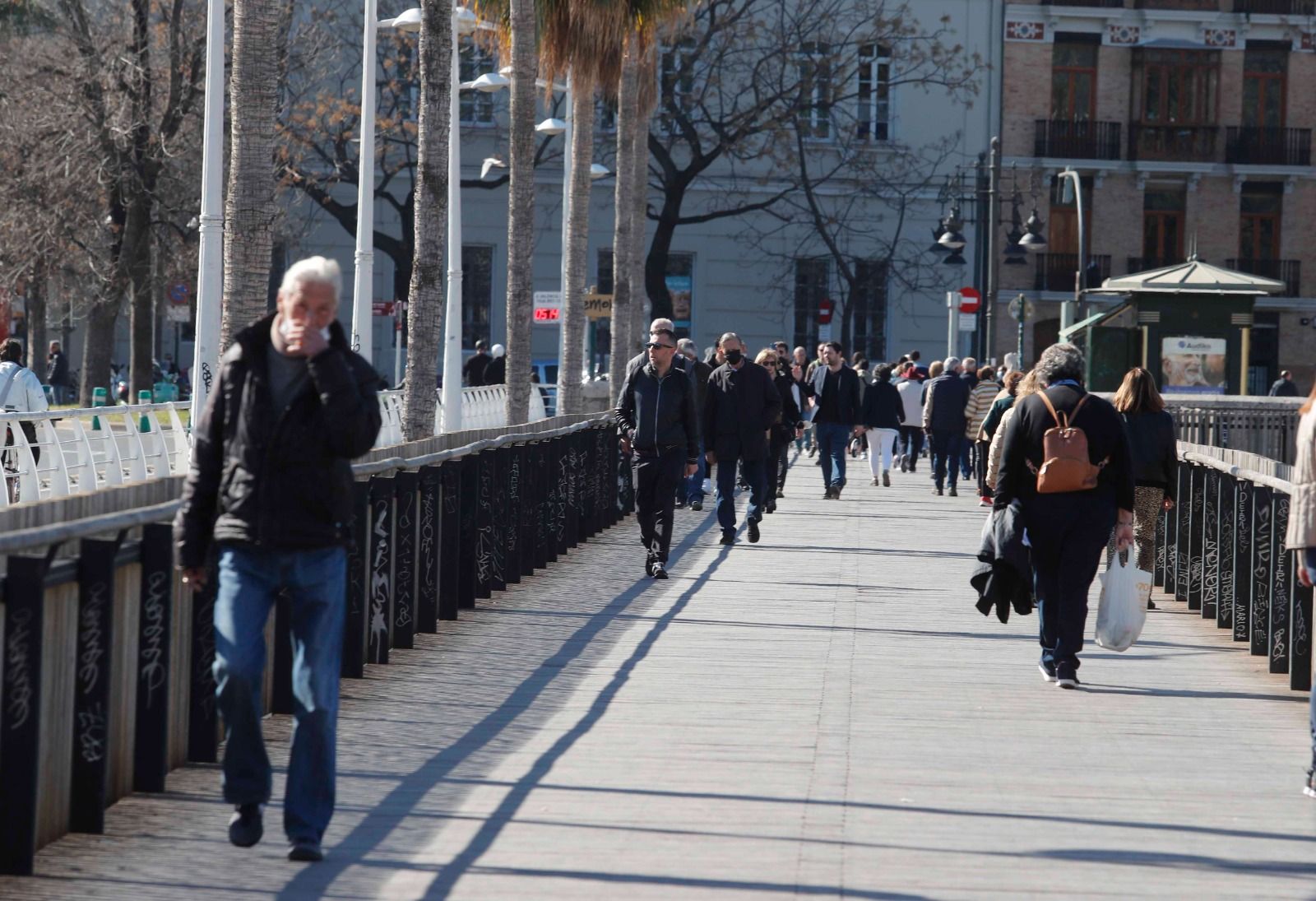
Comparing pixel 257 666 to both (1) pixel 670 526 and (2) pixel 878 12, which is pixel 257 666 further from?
(2) pixel 878 12

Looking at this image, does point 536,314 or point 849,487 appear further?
point 536,314

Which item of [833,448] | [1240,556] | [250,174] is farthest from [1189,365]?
[250,174]

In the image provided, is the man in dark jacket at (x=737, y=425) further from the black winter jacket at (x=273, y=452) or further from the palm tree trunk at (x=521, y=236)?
the black winter jacket at (x=273, y=452)

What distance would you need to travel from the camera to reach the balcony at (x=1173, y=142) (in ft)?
190

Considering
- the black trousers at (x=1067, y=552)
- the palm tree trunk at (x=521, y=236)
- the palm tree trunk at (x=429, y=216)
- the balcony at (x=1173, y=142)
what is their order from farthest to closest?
the balcony at (x=1173, y=142) → the palm tree trunk at (x=521, y=236) → the palm tree trunk at (x=429, y=216) → the black trousers at (x=1067, y=552)

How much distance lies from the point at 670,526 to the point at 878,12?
36.2 metres

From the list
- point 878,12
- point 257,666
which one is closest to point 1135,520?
point 257,666

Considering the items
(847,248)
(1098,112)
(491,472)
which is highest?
(1098,112)

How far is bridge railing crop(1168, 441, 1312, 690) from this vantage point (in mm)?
10570

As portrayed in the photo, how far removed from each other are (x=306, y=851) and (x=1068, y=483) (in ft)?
15.8

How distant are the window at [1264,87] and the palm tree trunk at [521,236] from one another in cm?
3809

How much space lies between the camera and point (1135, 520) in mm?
13406

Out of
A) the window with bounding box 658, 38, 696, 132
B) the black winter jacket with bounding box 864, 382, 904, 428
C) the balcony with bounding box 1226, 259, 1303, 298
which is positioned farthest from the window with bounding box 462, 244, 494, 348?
the black winter jacket with bounding box 864, 382, 904, 428

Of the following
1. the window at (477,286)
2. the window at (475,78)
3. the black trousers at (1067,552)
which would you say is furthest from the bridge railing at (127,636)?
the window at (477,286)
